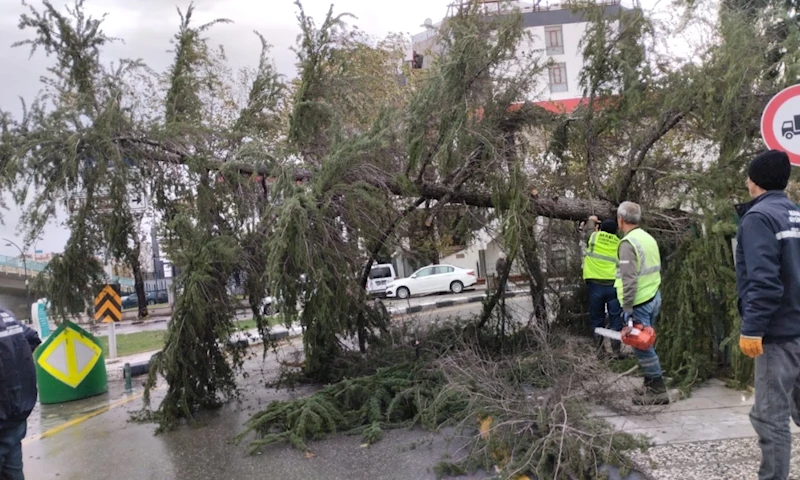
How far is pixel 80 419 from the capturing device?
7750 mm

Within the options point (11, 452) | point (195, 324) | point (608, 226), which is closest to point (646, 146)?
point (608, 226)

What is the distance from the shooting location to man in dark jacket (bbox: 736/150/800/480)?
9.98 feet

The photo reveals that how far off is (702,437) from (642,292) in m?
1.22

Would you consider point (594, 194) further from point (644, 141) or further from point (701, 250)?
point (701, 250)

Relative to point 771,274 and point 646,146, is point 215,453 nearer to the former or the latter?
point 771,274

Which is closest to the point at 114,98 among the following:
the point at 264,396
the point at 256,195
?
the point at 256,195

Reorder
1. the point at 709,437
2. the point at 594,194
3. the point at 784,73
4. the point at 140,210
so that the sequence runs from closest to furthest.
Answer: the point at 709,437
the point at 784,73
the point at 140,210
the point at 594,194

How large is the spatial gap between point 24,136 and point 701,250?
695cm

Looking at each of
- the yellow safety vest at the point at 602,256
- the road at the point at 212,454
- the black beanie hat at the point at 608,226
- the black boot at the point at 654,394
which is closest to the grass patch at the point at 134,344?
the road at the point at 212,454

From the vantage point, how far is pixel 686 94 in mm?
6262

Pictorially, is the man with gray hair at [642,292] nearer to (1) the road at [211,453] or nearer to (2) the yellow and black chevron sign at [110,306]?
(1) the road at [211,453]

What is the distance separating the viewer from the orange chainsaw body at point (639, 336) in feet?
15.9

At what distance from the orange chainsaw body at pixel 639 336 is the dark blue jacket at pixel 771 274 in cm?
170

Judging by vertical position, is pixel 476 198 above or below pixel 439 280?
above
